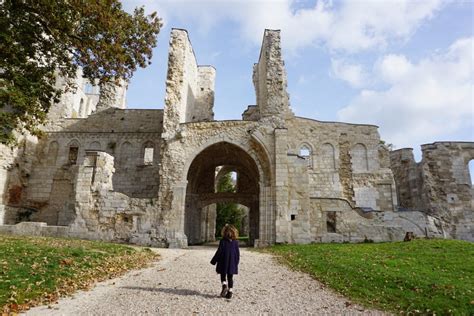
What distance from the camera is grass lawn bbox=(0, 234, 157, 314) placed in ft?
17.3

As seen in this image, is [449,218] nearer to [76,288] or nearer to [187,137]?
[187,137]

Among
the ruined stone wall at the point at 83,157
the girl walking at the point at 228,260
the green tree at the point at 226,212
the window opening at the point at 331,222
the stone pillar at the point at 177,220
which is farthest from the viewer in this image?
the green tree at the point at 226,212

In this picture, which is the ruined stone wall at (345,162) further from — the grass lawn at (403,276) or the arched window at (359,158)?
the grass lawn at (403,276)

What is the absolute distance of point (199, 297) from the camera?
5.75m

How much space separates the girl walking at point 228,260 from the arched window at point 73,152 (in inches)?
775

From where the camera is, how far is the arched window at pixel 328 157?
23.2m

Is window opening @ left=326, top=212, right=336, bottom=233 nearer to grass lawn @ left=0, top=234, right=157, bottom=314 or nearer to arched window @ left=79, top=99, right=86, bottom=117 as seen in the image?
grass lawn @ left=0, top=234, right=157, bottom=314

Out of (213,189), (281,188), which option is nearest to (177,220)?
(281,188)

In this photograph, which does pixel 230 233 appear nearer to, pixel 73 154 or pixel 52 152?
pixel 73 154

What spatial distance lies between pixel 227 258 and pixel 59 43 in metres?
9.05

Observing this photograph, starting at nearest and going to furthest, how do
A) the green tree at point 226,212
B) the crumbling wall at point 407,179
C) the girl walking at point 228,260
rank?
the girl walking at point 228,260 < the crumbling wall at point 407,179 < the green tree at point 226,212

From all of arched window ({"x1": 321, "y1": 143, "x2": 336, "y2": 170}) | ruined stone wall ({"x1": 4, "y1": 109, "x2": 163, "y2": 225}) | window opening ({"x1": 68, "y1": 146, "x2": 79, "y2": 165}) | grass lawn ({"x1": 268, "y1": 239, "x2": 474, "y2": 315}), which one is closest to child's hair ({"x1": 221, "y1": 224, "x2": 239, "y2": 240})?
grass lawn ({"x1": 268, "y1": 239, "x2": 474, "y2": 315})

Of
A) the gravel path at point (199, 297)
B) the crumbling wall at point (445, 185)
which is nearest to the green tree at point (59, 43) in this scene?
the gravel path at point (199, 297)

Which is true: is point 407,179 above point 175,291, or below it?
above
